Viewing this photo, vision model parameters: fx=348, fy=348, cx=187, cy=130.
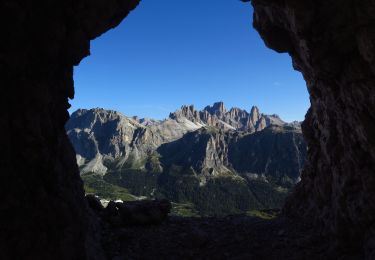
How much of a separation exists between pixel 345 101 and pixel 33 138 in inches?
987

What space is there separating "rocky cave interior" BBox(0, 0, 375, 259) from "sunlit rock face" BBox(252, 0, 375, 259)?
87 millimetres

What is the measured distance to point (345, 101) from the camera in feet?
99.4

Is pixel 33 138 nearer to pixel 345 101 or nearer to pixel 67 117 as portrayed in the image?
pixel 67 117

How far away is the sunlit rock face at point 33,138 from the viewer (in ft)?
57.7

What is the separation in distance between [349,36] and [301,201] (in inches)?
1097

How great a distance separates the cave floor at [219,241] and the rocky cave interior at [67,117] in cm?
199

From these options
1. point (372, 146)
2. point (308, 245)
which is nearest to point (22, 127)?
point (372, 146)

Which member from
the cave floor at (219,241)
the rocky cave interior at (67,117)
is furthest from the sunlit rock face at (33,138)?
the cave floor at (219,241)

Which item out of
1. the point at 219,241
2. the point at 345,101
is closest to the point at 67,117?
the point at 219,241

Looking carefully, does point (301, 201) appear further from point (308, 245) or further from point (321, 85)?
point (321, 85)

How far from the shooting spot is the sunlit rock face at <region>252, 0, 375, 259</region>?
25953mm

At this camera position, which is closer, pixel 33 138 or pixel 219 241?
pixel 33 138

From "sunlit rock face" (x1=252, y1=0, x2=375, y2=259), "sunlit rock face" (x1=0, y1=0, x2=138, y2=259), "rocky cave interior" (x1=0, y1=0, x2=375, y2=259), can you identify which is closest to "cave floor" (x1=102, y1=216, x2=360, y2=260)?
"rocky cave interior" (x1=0, y1=0, x2=375, y2=259)

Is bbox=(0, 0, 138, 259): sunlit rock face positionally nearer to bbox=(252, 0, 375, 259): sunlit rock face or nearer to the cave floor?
the cave floor
